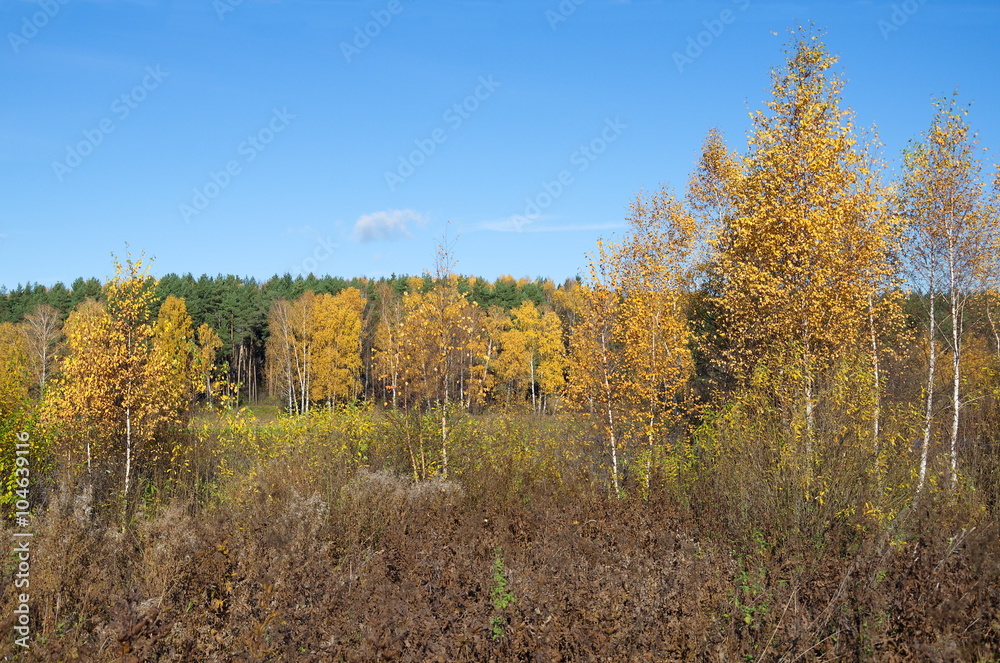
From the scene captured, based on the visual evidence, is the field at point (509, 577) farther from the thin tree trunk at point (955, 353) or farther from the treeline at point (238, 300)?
the treeline at point (238, 300)

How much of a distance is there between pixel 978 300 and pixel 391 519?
43.0ft

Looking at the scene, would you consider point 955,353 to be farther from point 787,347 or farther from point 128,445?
point 128,445

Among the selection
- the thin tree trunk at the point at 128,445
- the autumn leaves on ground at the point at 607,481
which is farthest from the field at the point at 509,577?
the thin tree trunk at the point at 128,445

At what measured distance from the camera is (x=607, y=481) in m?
12.4

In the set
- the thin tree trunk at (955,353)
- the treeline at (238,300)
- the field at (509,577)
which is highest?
the treeline at (238,300)

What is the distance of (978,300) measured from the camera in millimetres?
14336

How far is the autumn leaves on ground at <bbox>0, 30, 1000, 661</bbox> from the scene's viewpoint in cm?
534

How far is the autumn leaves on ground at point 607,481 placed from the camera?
5340 mm

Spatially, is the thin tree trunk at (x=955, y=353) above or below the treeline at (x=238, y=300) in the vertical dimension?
below

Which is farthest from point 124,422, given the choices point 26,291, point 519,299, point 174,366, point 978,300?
point 26,291
